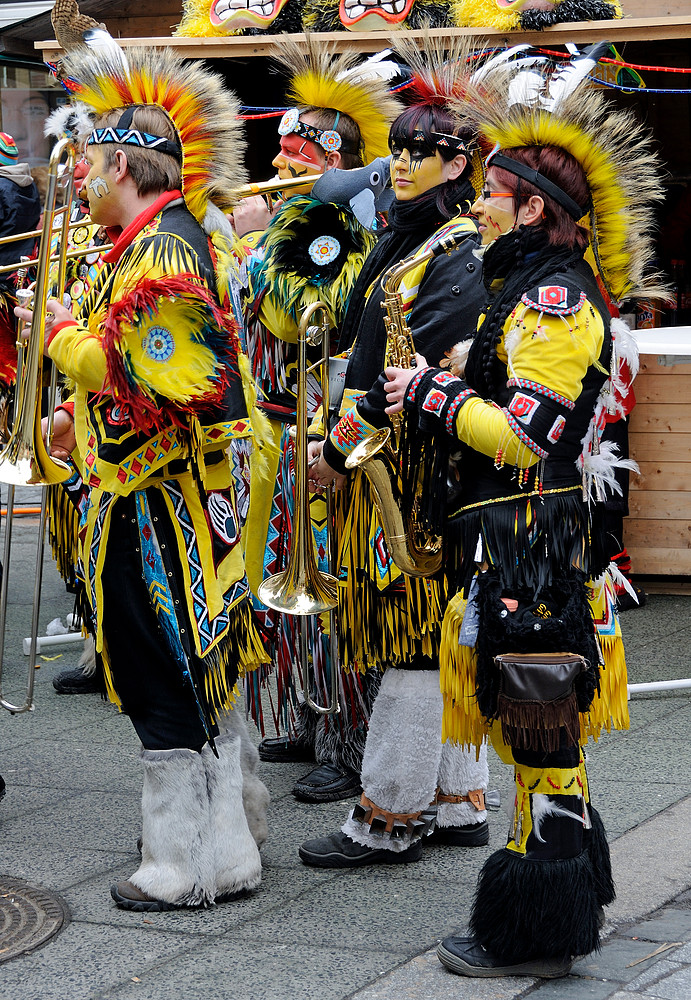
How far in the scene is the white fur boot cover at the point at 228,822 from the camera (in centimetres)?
344

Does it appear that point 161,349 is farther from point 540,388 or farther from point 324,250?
point 324,250

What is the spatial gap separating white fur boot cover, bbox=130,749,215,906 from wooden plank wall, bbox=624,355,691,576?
412 centimetres

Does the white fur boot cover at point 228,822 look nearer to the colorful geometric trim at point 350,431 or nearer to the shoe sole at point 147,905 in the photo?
the shoe sole at point 147,905

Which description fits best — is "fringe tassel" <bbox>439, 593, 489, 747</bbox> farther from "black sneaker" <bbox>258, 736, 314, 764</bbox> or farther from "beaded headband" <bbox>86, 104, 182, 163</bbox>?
"black sneaker" <bbox>258, 736, 314, 764</bbox>

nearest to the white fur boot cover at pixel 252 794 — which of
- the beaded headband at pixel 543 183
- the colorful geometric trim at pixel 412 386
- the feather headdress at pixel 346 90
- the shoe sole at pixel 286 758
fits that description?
the shoe sole at pixel 286 758

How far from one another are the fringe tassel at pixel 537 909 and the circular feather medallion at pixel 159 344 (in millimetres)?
1432

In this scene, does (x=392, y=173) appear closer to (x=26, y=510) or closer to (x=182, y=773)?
(x=182, y=773)

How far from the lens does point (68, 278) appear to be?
5082 mm

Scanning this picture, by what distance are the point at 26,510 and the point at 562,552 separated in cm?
671

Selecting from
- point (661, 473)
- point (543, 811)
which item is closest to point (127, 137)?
point (543, 811)

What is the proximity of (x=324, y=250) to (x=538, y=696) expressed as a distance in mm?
1869

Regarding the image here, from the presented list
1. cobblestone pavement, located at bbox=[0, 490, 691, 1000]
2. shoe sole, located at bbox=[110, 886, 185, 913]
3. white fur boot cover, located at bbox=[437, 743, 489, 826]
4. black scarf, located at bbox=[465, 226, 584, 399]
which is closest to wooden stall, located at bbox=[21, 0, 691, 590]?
cobblestone pavement, located at bbox=[0, 490, 691, 1000]

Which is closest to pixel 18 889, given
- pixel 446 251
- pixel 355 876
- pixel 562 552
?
pixel 355 876

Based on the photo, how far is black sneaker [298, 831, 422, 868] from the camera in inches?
146
